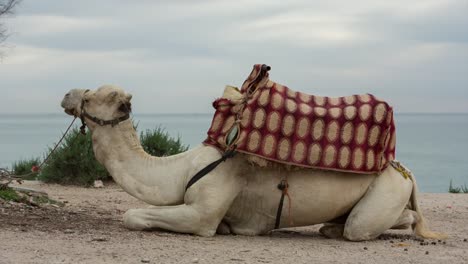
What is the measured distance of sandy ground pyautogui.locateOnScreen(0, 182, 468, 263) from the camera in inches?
294

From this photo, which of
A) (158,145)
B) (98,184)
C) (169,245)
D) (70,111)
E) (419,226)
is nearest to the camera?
(169,245)

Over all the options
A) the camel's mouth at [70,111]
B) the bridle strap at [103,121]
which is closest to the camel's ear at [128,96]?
the bridle strap at [103,121]

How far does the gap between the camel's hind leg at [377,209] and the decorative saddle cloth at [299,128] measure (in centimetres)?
19

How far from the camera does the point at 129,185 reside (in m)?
8.82

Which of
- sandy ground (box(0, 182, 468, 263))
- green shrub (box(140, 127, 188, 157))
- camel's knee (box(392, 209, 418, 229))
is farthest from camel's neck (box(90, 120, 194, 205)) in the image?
green shrub (box(140, 127, 188, 157))

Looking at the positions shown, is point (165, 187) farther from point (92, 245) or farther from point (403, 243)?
point (403, 243)

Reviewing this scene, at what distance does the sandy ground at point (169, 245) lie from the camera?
7469mm

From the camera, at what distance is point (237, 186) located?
870cm

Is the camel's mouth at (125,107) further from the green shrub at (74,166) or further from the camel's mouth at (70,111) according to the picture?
the green shrub at (74,166)

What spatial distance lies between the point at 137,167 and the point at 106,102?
70cm

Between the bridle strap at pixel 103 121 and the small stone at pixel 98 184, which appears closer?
the bridle strap at pixel 103 121

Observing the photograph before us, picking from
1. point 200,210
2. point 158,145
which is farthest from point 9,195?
point 158,145

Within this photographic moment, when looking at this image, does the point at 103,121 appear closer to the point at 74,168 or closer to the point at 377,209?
the point at 377,209

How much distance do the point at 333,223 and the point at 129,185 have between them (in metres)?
2.12
